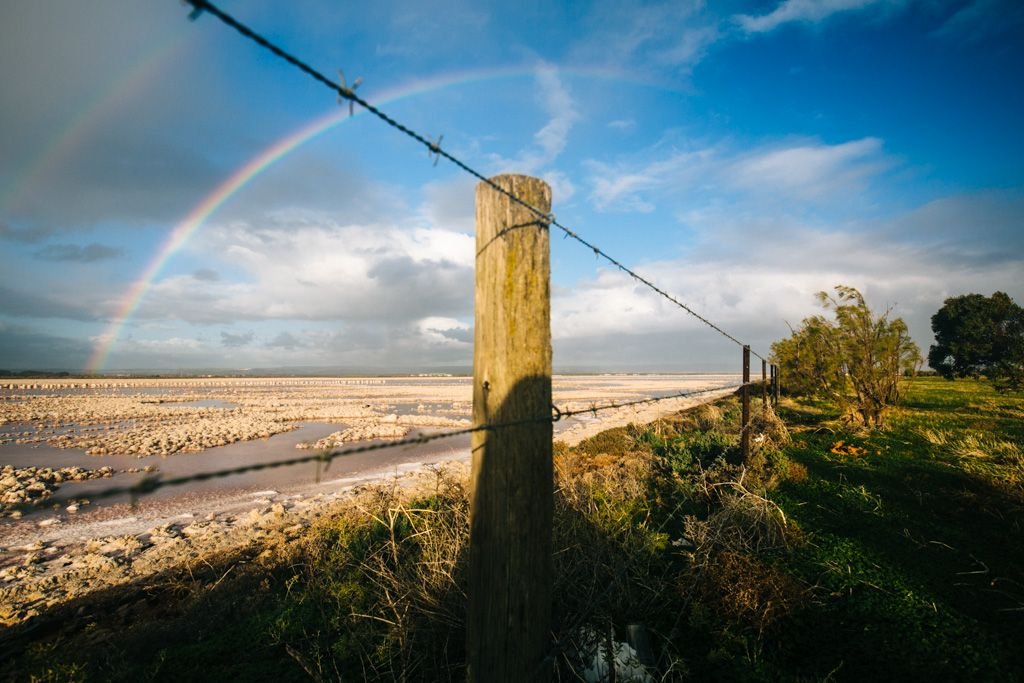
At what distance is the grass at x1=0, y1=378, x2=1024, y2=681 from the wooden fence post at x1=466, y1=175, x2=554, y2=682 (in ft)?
2.28

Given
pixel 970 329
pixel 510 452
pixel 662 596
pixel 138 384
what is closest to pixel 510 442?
pixel 510 452

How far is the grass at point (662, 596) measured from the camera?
3.28m

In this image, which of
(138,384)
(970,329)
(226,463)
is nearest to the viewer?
(226,463)

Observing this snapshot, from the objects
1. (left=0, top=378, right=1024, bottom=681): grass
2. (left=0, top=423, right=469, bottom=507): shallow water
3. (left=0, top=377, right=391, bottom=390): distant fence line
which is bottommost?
(left=0, top=377, right=391, bottom=390): distant fence line

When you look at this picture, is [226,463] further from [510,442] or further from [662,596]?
[510,442]

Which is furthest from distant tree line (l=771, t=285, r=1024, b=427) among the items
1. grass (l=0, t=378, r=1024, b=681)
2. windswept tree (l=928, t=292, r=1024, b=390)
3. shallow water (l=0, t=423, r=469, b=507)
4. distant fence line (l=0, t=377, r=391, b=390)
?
distant fence line (l=0, t=377, r=391, b=390)

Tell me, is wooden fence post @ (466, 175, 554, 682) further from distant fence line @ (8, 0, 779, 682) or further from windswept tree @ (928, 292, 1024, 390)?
windswept tree @ (928, 292, 1024, 390)

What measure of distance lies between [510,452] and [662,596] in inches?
105

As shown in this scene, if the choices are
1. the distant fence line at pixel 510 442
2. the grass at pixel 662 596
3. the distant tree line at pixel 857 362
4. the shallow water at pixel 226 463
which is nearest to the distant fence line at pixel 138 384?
the shallow water at pixel 226 463

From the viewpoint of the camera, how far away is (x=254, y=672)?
3.63 metres

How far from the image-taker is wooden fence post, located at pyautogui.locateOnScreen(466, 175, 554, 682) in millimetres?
2234

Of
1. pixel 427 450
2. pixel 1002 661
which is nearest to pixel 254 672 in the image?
pixel 1002 661

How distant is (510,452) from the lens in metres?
2.22

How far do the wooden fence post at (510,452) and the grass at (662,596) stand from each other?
0.70 m
